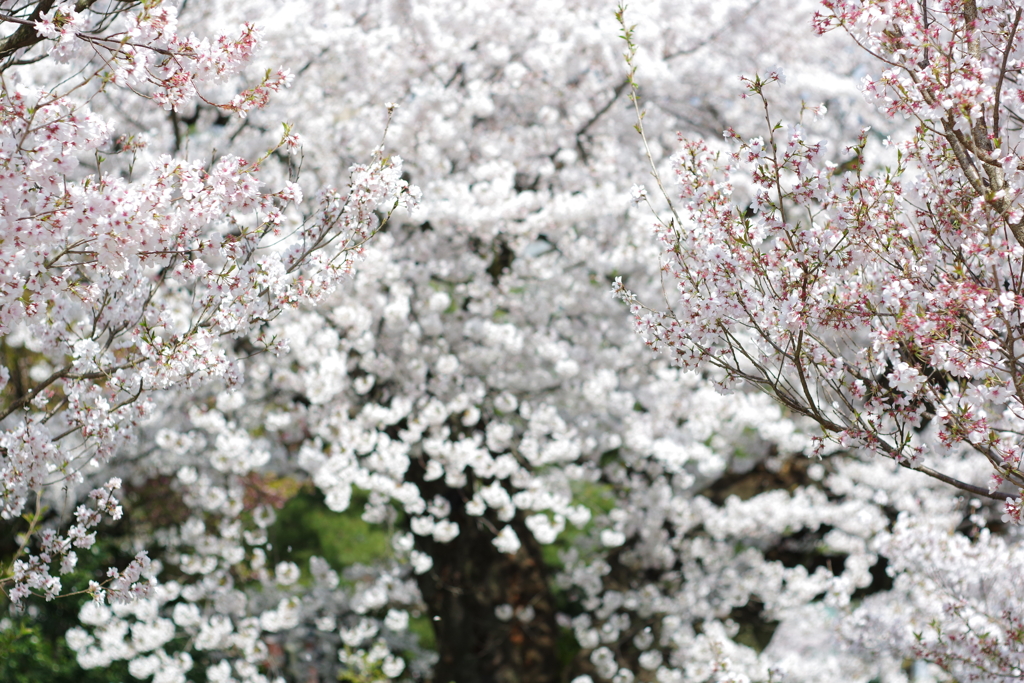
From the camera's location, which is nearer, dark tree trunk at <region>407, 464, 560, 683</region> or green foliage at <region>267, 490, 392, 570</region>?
dark tree trunk at <region>407, 464, 560, 683</region>

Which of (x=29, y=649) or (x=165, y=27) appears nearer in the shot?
(x=165, y=27)

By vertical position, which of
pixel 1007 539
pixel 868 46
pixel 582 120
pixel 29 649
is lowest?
pixel 29 649

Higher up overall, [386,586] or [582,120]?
[582,120]

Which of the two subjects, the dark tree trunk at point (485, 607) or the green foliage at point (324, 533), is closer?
the dark tree trunk at point (485, 607)

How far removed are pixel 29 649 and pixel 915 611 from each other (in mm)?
9098

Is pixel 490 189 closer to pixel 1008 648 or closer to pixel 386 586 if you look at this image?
pixel 386 586

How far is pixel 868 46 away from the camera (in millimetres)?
3297

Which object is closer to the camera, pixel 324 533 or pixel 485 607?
pixel 485 607

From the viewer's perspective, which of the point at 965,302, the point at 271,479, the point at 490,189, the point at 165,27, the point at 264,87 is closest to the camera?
the point at 965,302

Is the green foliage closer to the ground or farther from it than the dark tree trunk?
farther from it

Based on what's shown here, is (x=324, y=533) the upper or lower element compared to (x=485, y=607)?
upper

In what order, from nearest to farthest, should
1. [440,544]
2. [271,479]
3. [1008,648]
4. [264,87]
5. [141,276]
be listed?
[264,87], [141,276], [1008,648], [440,544], [271,479]

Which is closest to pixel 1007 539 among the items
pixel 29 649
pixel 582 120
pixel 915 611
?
pixel 915 611

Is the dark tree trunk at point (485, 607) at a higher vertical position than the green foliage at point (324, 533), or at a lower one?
lower
